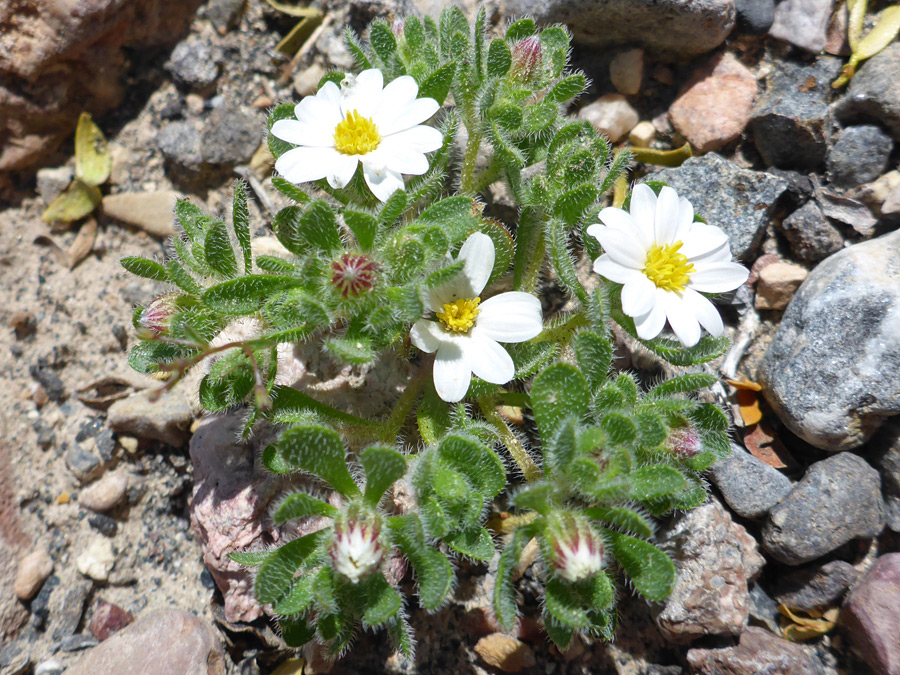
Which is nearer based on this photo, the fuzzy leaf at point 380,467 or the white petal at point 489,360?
the fuzzy leaf at point 380,467

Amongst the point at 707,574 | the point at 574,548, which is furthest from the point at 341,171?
the point at 707,574

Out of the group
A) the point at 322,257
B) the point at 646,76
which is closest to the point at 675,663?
the point at 322,257

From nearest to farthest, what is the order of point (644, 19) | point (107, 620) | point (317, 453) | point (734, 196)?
point (317, 453) → point (107, 620) → point (734, 196) → point (644, 19)

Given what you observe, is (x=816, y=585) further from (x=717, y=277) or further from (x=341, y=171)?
(x=341, y=171)

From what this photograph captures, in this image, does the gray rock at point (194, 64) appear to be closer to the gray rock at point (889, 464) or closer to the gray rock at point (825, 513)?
the gray rock at point (825, 513)

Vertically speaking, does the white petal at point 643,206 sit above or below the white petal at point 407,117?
below

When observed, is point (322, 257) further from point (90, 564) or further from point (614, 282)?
point (90, 564)

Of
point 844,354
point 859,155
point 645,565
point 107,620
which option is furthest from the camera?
point 859,155

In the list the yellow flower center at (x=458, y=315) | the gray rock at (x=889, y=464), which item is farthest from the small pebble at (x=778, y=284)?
the yellow flower center at (x=458, y=315)
